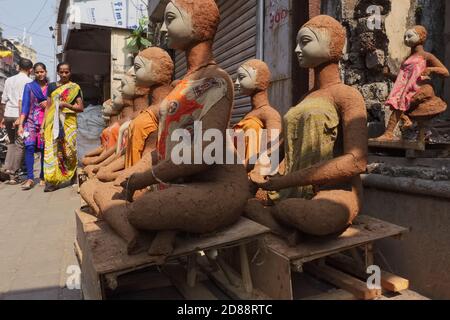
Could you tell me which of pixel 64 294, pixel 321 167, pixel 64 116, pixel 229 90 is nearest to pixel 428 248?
pixel 321 167

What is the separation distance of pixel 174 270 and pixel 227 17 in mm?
4418

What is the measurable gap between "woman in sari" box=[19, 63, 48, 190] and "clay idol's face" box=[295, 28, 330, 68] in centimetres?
508

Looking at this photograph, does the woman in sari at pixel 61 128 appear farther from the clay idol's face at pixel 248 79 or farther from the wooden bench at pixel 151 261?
the wooden bench at pixel 151 261

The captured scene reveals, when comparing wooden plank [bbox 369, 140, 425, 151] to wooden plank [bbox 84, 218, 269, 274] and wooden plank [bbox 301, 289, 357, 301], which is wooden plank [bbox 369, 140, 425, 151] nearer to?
wooden plank [bbox 301, 289, 357, 301]

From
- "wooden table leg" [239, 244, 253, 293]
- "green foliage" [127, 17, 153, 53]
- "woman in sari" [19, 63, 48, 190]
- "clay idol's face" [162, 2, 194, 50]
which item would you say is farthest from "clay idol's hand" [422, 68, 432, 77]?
"green foliage" [127, 17, 153, 53]

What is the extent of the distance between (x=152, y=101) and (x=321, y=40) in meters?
1.31

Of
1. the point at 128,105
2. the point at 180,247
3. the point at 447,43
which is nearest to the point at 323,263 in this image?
the point at 180,247

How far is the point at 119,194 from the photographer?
2.56 meters

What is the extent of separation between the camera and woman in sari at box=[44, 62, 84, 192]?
18.5ft

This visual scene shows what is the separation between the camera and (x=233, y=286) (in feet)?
6.75

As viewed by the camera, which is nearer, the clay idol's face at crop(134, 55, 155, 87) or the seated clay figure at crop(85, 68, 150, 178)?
the clay idol's face at crop(134, 55, 155, 87)

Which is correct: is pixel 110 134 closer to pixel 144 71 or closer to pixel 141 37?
pixel 144 71

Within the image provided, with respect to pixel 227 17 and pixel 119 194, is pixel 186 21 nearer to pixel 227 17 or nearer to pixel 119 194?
pixel 119 194
